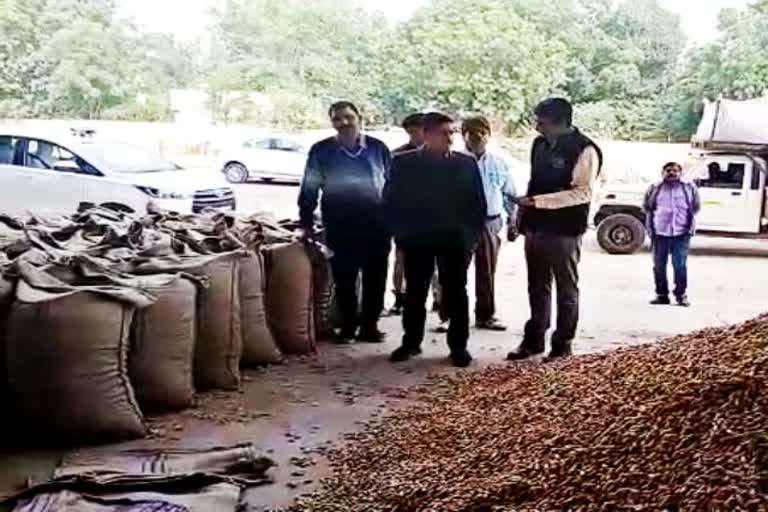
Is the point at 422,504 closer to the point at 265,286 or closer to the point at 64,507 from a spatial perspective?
the point at 64,507

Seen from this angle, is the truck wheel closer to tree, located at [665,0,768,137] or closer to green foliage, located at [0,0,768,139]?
A: green foliage, located at [0,0,768,139]

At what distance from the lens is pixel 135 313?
13.7ft

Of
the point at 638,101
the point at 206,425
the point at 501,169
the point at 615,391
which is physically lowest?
the point at 206,425

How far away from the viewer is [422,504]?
2.91 meters

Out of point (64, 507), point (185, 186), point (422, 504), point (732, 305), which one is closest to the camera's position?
point (422, 504)

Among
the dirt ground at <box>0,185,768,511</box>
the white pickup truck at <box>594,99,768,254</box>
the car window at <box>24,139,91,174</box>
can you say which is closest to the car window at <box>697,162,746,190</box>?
the white pickup truck at <box>594,99,768,254</box>

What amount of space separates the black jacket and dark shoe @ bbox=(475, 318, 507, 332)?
1.21 metres

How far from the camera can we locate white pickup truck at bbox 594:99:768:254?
11.5m

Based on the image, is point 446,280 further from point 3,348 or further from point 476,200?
point 3,348

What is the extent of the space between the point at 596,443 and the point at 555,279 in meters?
2.61

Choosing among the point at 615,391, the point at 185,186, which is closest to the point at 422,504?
the point at 615,391

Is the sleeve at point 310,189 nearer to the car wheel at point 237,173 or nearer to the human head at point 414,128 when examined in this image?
the human head at point 414,128

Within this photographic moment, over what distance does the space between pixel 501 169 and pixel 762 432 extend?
4.24m

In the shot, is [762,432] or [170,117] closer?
[762,432]
